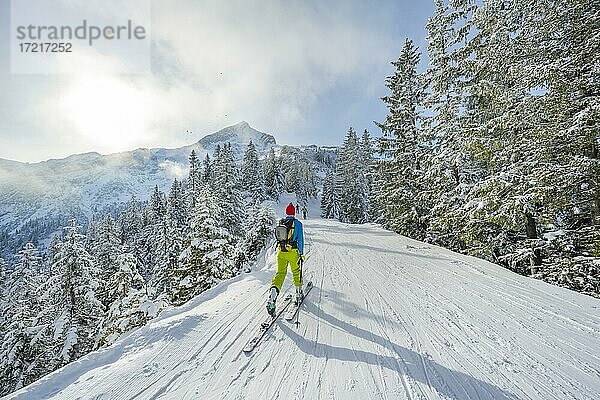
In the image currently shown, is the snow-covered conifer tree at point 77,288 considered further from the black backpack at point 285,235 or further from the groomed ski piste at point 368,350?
the black backpack at point 285,235

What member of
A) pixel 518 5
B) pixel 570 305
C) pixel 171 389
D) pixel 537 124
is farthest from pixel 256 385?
pixel 518 5

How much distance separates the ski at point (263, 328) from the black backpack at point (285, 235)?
123 cm

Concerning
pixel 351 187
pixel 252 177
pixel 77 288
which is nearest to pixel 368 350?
pixel 77 288

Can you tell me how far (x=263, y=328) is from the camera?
4805mm

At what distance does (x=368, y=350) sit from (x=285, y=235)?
7.63 feet

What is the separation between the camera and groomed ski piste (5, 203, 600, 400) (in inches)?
130

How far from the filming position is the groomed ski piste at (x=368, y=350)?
130 inches

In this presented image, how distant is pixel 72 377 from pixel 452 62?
16.7m

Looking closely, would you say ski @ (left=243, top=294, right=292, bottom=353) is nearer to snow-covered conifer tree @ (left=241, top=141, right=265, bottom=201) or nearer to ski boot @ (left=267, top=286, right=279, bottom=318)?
ski boot @ (left=267, top=286, right=279, bottom=318)

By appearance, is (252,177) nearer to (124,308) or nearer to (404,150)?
(404,150)

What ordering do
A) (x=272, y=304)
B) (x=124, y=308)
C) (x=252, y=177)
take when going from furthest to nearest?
(x=252, y=177) < (x=124, y=308) < (x=272, y=304)

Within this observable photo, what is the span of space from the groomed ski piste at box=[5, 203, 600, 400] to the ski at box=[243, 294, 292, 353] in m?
0.09

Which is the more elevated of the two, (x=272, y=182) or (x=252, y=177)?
(x=252, y=177)

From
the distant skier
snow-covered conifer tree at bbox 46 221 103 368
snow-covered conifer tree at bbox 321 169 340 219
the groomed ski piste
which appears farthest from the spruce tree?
snow-covered conifer tree at bbox 321 169 340 219
